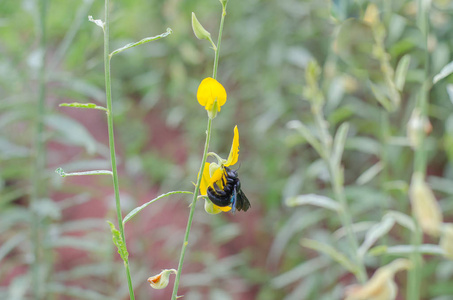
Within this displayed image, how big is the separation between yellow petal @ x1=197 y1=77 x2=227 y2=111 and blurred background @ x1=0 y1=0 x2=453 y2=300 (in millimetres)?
592

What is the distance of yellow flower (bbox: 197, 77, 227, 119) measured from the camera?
34cm

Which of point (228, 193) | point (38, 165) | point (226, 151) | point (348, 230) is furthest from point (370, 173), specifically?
point (226, 151)

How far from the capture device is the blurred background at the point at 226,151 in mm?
1051

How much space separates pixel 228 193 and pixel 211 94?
82mm

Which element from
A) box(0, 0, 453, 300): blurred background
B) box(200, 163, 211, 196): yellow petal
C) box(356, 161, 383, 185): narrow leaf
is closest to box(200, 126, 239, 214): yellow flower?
box(200, 163, 211, 196): yellow petal

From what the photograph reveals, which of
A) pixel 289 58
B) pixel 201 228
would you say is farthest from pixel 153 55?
pixel 201 228

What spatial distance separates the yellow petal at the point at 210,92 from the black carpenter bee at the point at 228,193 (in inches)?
2.6

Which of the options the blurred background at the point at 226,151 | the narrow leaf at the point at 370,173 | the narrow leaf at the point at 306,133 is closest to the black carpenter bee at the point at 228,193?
the narrow leaf at the point at 306,133

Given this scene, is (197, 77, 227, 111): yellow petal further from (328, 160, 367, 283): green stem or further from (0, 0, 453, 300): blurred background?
(0, 0, 453, 300): blurred background

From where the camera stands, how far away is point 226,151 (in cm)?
169

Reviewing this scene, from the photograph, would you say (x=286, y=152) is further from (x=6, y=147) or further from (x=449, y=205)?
(x=6, y=147)

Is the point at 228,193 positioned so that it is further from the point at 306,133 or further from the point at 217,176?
the point at 306,133

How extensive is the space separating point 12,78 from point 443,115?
1023 mm

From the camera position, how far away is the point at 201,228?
1.65 metres
